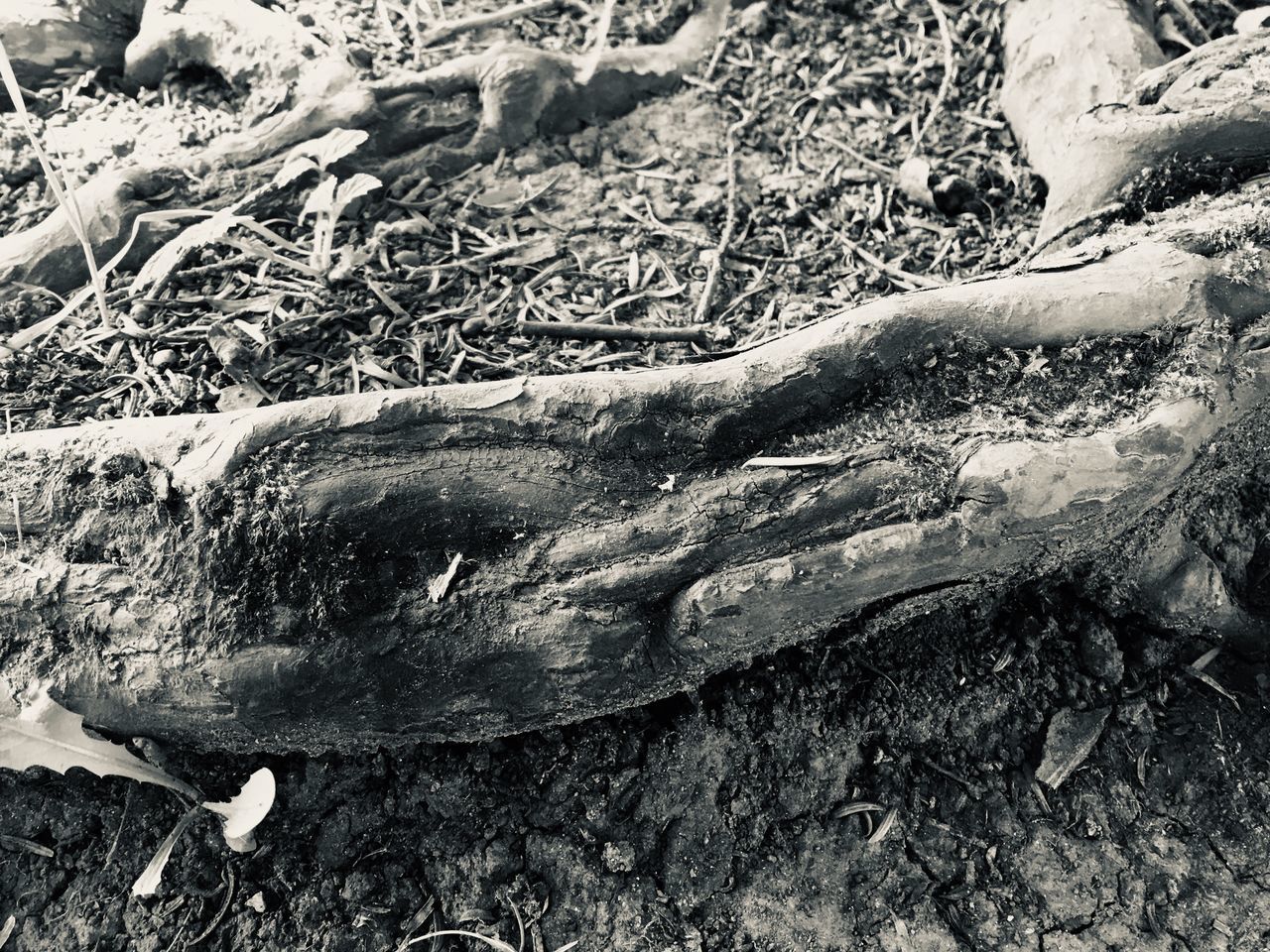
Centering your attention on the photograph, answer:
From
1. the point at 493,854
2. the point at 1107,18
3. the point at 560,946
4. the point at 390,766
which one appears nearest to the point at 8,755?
the point at 390,766

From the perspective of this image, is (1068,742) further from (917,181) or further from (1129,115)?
(917,181)

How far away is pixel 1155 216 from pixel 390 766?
229cm

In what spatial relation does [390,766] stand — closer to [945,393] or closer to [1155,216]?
[945,393]

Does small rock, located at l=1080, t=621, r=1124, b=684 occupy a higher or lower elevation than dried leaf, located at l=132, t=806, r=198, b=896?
higher

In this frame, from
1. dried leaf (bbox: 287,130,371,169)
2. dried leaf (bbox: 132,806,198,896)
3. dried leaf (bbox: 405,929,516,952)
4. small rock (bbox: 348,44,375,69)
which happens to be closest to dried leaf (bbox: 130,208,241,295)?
dried leaf (bbox: 287,130,371,169)

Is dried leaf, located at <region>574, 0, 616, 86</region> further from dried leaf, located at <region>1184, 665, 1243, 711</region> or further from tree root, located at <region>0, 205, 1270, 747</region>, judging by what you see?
dried leaf, located at <region>1184, 665, 1243, 711</region>

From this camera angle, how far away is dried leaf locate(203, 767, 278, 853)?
5.91ft

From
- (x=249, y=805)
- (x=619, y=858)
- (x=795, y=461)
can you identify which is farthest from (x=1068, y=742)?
(x=249, y=805)

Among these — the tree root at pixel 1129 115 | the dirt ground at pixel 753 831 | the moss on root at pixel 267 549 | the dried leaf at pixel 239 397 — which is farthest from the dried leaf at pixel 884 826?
the dried leaf at pixel 239 397

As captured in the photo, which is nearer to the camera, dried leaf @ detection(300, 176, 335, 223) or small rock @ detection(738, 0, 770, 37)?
dried leaf @ detection(300, 176, 335, 223)

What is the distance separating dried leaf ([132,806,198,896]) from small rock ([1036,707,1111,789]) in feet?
6.17

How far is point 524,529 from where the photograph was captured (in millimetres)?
1836

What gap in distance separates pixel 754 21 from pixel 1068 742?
2901 millimetres

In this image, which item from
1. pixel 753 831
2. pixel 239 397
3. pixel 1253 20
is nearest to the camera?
pixel 753 831
